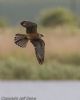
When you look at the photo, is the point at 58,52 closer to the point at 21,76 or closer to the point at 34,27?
the point at 21,76

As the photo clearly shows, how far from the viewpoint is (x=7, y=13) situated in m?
4.37

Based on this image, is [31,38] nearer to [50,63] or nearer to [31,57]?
[31,57]

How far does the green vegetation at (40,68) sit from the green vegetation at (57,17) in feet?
2.31

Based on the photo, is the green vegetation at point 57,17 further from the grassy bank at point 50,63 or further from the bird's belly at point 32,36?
the bird's belly at point 32,36

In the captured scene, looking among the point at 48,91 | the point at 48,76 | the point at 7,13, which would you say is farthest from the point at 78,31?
the point at 48,91

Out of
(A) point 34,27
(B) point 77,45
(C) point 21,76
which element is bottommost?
(C) point 21,76

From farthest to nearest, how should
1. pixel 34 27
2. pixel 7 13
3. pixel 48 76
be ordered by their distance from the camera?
pixel 7 13 < pixel 48 76 < pixel 34 27

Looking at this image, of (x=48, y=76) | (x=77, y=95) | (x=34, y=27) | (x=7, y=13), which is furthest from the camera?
(x=7, y=13)

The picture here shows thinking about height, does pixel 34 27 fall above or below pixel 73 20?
above

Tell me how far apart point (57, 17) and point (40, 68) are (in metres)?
1.92

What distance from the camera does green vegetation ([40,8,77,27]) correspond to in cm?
473

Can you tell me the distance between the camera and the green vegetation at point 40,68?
3.72 m

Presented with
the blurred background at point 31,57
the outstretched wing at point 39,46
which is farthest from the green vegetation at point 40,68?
the outstretched wing at point 39,46

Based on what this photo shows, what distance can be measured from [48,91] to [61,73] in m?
0.92
